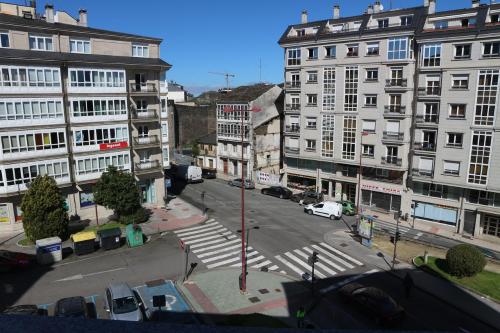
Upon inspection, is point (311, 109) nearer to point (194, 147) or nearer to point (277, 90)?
point (277, 90)

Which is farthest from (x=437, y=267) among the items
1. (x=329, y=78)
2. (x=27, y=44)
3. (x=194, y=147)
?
(x=194, y=147)

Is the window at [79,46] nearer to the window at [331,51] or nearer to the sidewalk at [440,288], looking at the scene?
the window at [331,51]

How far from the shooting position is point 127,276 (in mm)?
29141

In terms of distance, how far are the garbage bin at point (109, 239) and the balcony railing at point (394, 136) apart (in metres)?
31.7

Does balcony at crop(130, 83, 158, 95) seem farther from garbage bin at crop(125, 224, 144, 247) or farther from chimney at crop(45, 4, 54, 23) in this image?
garbage bin at crop(125, 224, 144, 247)

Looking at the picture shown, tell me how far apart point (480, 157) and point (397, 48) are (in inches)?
587

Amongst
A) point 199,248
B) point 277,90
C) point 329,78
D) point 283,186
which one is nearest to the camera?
point 199,248

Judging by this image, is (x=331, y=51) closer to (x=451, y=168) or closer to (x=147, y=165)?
(x=451, y=168)

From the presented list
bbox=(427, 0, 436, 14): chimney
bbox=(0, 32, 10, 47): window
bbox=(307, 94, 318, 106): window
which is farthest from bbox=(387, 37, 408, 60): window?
bbox=(0, 32, 10, 47): window

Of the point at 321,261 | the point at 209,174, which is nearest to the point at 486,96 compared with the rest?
the point at 321,261

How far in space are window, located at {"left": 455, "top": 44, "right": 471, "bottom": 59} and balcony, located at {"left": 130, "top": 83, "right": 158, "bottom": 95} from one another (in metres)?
32.8

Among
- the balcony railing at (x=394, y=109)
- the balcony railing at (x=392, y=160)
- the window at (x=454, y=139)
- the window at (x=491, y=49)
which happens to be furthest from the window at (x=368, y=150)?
the window at (x=491, y=49)

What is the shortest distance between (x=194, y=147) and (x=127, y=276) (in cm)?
4556

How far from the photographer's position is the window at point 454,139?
135ft
